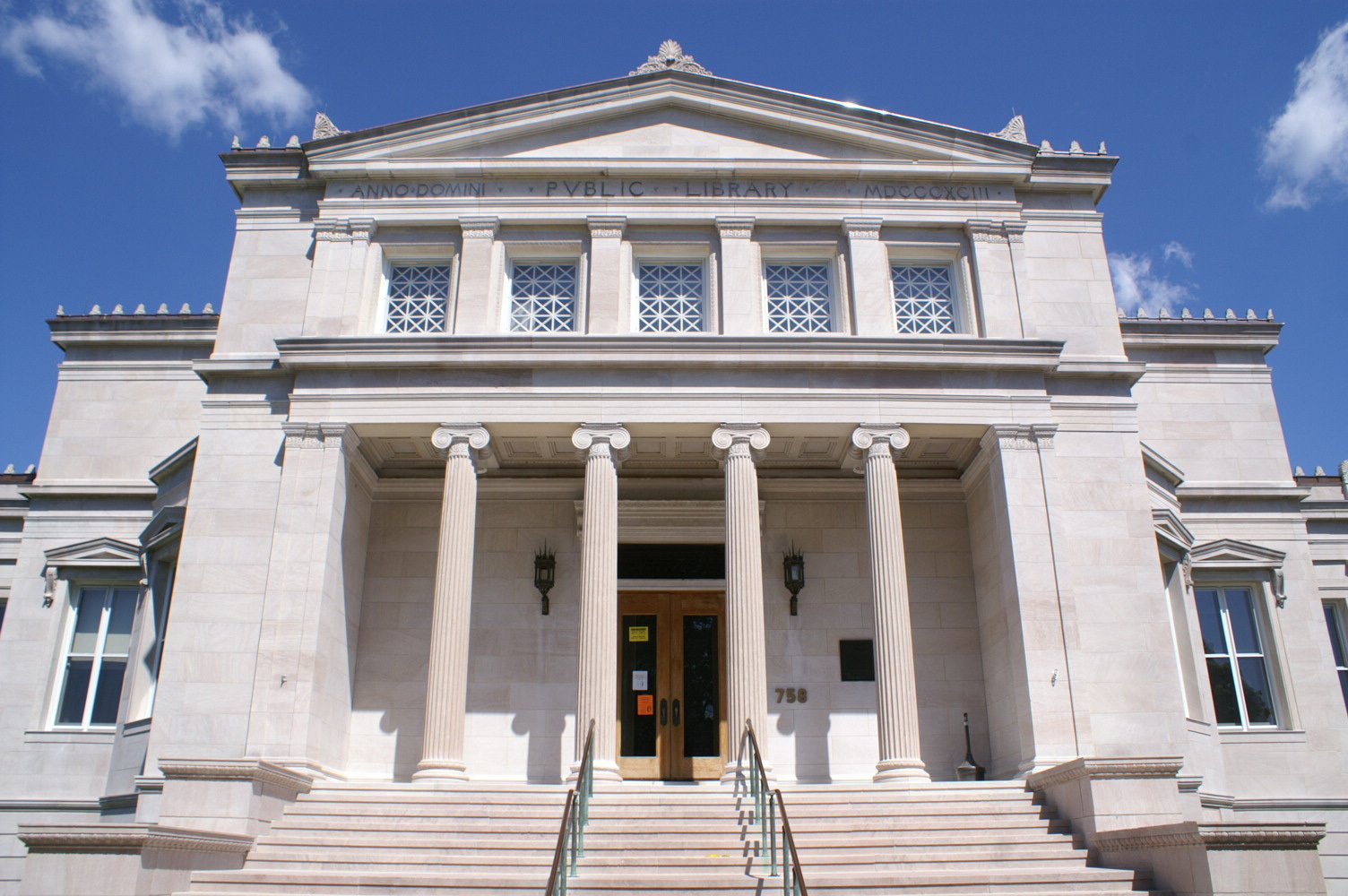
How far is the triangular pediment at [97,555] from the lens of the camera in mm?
20484

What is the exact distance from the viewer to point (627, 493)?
19078 mm

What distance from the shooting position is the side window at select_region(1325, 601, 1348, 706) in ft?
71.6

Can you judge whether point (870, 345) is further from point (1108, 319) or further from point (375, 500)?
point (375, 500)

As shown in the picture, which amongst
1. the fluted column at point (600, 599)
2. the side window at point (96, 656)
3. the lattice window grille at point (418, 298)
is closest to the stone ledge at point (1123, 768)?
the fluted column at point (600, 599)

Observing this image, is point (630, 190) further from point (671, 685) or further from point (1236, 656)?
point (1236, 656)

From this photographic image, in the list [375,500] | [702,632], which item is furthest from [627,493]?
[375,500]

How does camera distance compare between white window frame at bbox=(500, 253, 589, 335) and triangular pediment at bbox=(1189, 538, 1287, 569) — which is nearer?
white window frame at bbox=(500, 253, 589, 335)

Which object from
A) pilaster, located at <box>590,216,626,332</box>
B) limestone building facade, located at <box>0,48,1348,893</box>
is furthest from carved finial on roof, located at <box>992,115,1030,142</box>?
pilaster, located at <box>590,216,626,332</box>

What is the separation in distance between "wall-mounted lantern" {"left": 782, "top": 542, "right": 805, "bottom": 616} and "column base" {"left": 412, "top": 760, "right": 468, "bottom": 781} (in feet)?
21.4

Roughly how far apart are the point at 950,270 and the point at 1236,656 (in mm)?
9256

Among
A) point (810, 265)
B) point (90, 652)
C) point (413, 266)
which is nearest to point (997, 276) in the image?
point (810, 265)

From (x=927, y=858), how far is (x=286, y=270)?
1391 centimetres

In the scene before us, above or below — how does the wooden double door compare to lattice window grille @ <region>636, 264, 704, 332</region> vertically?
below

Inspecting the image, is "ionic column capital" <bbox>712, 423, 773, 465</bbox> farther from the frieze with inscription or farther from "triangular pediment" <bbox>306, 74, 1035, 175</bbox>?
"triangular pediment" <bbox>306, 74, 1035, 175</bbox>
